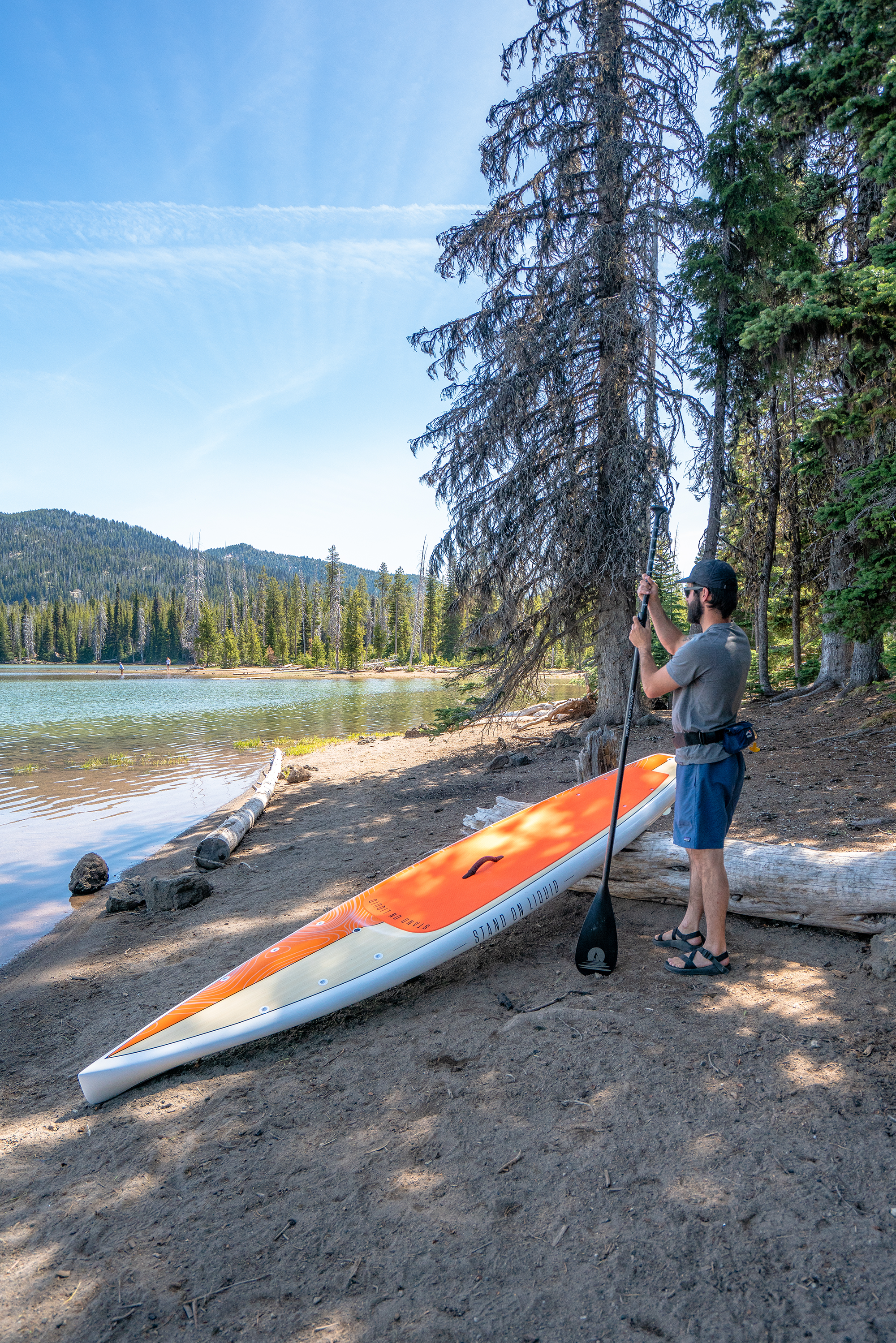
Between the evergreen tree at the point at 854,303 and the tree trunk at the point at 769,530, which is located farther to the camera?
the tree trunk at the point at 769,530

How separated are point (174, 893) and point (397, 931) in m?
3.29

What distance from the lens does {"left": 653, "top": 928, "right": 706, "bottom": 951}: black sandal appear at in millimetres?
3855

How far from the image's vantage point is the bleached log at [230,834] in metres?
7.40

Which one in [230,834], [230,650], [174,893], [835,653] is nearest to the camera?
→ [174,893]

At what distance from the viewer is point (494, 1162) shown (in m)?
2.49

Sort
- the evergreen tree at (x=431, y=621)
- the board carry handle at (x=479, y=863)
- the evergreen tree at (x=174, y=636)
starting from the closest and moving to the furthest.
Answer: the board carry handle at (x=479, y=863), the evergreen tree at (x=431, y=621), the evergreen tree at (x=174, y=636)

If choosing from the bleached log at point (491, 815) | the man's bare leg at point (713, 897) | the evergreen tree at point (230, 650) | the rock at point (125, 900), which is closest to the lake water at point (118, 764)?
the rock at point (125, 900)

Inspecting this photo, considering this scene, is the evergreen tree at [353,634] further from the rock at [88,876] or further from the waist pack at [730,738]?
the waist pack at [730,738]

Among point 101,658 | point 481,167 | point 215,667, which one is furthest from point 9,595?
point 481,167

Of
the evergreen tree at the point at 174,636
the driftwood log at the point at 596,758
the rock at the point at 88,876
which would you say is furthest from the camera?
the evergreen tree at the point at 174,636

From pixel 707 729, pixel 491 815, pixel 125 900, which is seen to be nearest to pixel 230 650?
pixel 125 900

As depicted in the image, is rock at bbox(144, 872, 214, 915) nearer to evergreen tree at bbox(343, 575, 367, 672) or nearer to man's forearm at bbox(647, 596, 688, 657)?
man's forearm at bbox(647, 596, 688, 657)

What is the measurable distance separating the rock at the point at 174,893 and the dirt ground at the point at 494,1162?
5.62 ft

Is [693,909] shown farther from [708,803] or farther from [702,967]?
[708,803]
